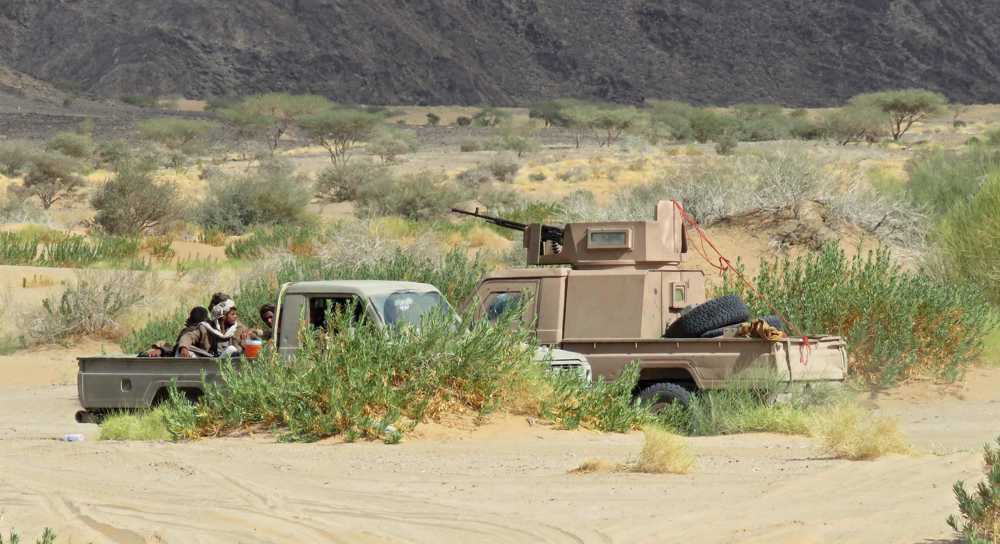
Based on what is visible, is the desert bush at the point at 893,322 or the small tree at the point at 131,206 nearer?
the desert bush at the point at 893,322

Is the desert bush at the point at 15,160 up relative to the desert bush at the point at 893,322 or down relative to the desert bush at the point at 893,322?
up

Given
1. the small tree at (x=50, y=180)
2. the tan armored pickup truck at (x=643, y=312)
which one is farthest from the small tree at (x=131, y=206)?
the tan armored pickup truck at (x=643, y=312)

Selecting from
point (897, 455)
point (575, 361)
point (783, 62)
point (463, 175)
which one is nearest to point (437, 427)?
point (575, 361)

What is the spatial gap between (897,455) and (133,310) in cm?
1388

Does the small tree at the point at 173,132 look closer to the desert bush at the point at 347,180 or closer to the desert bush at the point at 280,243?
the desert bush at the point at 347,180

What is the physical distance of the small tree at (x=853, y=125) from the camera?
225ft

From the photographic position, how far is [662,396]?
11.7m

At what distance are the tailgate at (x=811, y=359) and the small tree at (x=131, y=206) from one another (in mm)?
23873

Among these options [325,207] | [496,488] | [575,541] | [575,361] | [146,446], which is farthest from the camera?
[325,207]

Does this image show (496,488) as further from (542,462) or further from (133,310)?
(133,310)

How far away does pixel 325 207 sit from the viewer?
40.6 metres

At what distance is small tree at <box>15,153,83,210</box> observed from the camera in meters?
44.4

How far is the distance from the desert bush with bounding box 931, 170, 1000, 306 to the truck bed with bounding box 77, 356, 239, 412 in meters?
11.1

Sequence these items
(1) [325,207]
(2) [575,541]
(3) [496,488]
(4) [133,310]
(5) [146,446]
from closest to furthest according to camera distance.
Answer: (2) [575,541] → (3) [496,488] → (5) [146,446] → (4) [133,310] → (1) [325,207]
